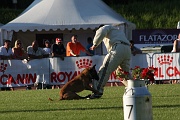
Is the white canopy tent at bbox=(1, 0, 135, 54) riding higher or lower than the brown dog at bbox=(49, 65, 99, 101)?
higher

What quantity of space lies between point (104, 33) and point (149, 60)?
9356mm

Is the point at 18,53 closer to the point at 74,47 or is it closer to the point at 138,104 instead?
the point at 74,47

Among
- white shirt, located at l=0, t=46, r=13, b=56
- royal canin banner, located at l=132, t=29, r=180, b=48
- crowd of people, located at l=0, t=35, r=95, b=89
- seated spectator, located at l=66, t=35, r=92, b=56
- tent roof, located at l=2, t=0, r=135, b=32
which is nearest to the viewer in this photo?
seated spectator, located at l=66, t=35, r=92, b=56

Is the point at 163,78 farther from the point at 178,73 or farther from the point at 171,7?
the point at 171,7

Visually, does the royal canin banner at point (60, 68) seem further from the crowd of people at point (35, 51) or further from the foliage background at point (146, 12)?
the foliage background at point (146, 12)

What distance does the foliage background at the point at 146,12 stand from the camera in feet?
152

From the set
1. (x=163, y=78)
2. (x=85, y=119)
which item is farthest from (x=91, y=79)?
(x=163, y=78)

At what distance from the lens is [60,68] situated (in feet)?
85.8

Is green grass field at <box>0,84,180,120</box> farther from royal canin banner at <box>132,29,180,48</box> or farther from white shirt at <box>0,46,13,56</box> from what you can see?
royal canin banner at <box>132,29,180,48</box>

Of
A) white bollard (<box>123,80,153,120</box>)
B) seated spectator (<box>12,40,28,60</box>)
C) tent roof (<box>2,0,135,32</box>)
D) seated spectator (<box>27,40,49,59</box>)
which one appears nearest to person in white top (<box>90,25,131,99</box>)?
white bollard (<box>123,80,153,120</box>)

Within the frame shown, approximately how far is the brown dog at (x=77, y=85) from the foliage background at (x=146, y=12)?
1094 inches

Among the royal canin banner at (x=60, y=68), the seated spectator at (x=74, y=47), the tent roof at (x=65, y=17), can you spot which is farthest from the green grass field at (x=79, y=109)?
the tent roof at (x=65, y=17)

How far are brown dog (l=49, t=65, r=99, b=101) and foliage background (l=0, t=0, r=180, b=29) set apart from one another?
27.8 m

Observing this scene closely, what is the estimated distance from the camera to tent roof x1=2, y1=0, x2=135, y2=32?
101 ft
